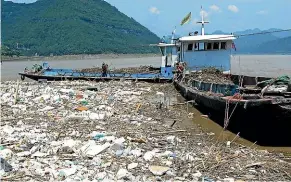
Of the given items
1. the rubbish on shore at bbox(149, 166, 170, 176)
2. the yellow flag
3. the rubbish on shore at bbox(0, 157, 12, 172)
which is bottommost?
the rubbish on shore at bbox(149, 166, 170, 176)

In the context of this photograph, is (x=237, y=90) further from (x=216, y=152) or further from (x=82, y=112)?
(x=82, y=112)

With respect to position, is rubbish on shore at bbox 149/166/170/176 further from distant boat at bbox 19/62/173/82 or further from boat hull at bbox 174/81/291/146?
distant boat at bbox 19/62/173/82

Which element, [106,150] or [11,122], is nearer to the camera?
[106,150]

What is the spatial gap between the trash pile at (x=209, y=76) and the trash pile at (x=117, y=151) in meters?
5.59

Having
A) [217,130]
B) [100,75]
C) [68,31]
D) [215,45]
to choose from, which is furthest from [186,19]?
[68,31]

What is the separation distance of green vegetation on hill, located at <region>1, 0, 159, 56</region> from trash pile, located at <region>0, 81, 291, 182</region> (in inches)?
4496

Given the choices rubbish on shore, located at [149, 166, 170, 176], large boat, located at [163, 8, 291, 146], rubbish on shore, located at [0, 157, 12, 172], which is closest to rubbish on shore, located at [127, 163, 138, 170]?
rubbish on shore, located at [149, 166, 170, 176]

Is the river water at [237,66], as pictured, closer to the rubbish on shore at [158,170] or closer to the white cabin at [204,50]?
the white cabin at [204,50]

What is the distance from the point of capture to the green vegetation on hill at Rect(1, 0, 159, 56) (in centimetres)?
13725

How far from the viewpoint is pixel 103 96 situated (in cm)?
1595

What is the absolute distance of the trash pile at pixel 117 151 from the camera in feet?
21.0

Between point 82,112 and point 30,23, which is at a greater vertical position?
point 30,23

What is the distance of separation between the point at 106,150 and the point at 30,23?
554ft

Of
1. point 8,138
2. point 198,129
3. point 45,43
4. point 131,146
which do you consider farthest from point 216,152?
point 45,43
